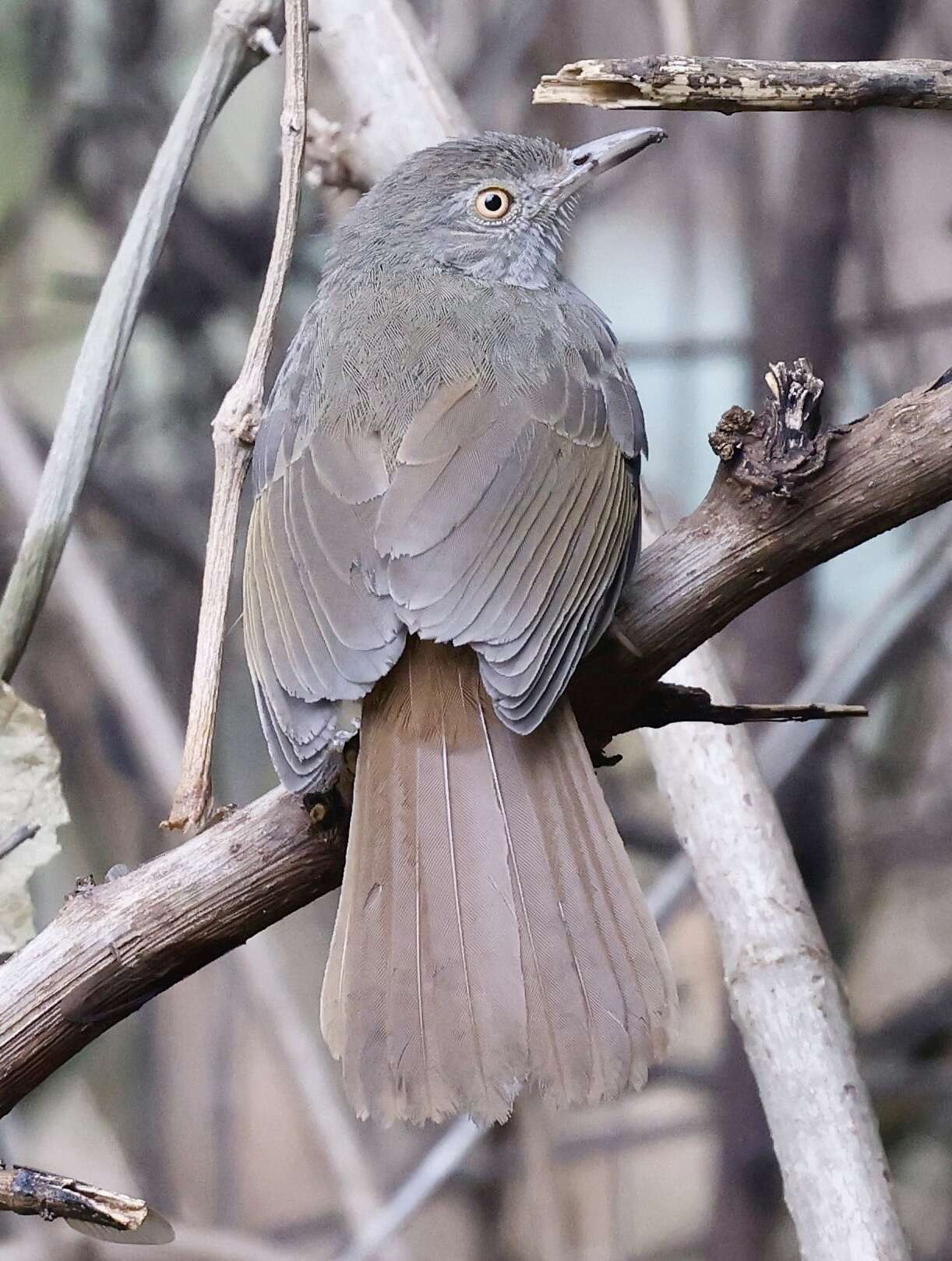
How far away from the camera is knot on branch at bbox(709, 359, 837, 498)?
1314 mm

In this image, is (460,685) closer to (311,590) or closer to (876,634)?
(311,590)

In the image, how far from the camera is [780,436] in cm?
135

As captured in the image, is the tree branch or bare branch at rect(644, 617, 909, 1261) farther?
bare branch at rect(644, 617, 909, 1261)

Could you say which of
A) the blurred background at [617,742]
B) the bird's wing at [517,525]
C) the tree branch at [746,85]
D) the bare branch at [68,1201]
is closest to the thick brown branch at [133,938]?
the bare branch at [68,1201]

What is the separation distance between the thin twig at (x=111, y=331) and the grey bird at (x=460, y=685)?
0.25 metres

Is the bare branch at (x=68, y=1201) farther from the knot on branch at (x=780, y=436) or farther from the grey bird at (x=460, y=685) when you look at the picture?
the knot on branch at (x=780, y=436)

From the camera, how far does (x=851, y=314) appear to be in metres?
3.15

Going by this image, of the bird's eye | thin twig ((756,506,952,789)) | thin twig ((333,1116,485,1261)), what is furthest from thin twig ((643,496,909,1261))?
thin twig ((333,1116,485,1261))

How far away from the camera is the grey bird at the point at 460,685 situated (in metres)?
1.37

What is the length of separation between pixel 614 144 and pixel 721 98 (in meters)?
0.94

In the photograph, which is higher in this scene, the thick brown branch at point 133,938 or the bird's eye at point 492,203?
the bird's eye at point 492,203

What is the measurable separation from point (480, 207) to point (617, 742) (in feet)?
4.80

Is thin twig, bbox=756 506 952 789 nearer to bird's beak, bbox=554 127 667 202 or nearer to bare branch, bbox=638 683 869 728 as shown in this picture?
bird's beak, bbox=554 127 667 202

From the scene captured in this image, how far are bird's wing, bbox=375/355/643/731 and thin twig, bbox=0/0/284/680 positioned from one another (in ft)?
1.39
